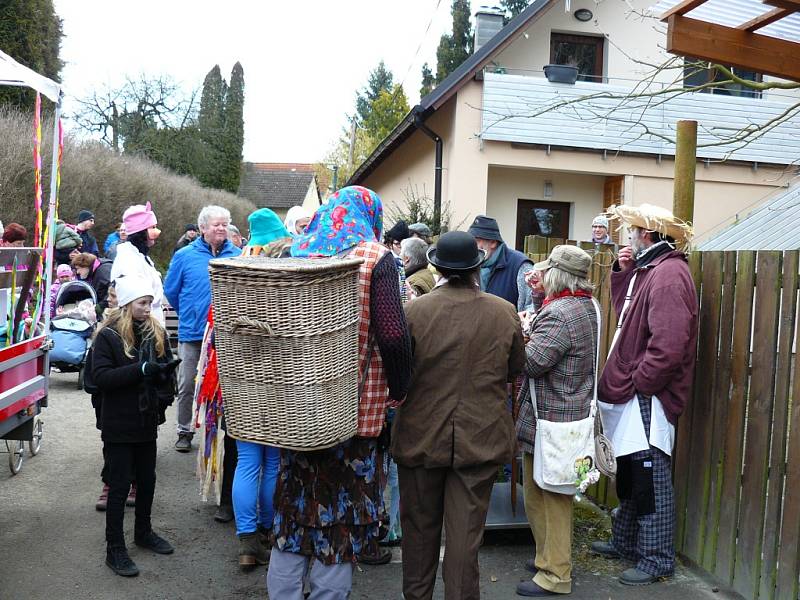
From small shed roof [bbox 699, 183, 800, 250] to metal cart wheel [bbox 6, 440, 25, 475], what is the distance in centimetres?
929

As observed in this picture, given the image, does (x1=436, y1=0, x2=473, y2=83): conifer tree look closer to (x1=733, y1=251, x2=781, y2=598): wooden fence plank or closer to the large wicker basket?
(x1=733, y1=251, x2=781, y2=598): wooden fence plank

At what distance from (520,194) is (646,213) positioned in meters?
11.3

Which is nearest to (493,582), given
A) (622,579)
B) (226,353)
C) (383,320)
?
(622,579)

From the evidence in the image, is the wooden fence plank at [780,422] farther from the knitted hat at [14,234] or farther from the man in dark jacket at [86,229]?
the man in dark jacket at [86,229]

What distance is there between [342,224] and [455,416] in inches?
39.4

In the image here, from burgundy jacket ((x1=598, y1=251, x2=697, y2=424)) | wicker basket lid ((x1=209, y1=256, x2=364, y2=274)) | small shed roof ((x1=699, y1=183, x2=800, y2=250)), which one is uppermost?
small shed roof ((x1=699, y1=183, x2=800, y2=250))

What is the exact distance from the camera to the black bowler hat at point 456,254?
140 inches

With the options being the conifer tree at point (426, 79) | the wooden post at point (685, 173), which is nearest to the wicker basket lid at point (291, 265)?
the wooden post at point (685, 173)

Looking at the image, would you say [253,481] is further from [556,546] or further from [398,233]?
[398,233]

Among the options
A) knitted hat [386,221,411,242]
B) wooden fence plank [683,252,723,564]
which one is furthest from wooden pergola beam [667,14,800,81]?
knitted hat [386,221,411,242]

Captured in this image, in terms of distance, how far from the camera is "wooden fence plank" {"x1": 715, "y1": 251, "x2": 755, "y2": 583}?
4.05 metres

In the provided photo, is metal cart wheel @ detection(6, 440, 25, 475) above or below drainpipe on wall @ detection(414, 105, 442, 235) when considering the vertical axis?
below

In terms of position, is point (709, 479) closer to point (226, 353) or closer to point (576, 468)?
point (576, 468)

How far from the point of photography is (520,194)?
51.1 ft
